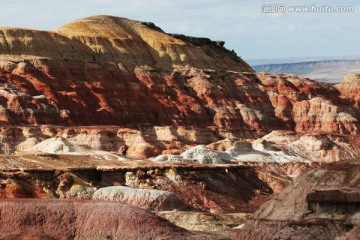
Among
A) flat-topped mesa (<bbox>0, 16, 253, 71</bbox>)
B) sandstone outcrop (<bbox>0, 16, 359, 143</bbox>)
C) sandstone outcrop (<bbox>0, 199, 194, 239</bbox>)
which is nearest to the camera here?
sandstone outcrop (<bbox>0, 199, 194, 239</bbox>)

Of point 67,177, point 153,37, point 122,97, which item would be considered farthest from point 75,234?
point 153,37

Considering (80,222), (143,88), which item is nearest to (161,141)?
(143,88)

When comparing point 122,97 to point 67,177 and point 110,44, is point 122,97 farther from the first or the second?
point 67,177

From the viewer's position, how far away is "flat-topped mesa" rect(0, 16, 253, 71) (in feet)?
476

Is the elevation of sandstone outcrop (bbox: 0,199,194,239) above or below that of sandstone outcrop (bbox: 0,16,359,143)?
above

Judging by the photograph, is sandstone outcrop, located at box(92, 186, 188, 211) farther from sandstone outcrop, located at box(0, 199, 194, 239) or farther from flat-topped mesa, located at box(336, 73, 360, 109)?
flat-topped mesa, located at box(336, 73, 360, 109)

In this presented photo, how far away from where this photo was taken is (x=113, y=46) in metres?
159

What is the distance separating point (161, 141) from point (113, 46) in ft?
130

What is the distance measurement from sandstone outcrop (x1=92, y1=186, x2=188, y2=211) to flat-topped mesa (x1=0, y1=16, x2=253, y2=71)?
83.4m

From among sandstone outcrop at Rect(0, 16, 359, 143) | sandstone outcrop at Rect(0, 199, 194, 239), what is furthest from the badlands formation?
sandstone outcrop at Rect(0, 16, 359, 143)

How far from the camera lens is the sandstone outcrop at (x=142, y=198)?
57.3 metres

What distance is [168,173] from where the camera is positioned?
7838 centimetres

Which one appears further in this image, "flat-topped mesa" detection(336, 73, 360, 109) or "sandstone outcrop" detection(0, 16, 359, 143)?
"flat-topped mesa" detection(336, 73, 360, 109)

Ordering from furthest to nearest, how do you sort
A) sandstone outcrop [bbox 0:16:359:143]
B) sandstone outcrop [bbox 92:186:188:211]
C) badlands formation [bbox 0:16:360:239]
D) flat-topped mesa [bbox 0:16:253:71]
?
flat-topped mesa [bbox 0:16:253:71], sandstone outcrop [bbox 0:16:359:143], sandstone outcrop [bbox 92:186:188:211], badlands formation [bbox 0:16:360:239]
